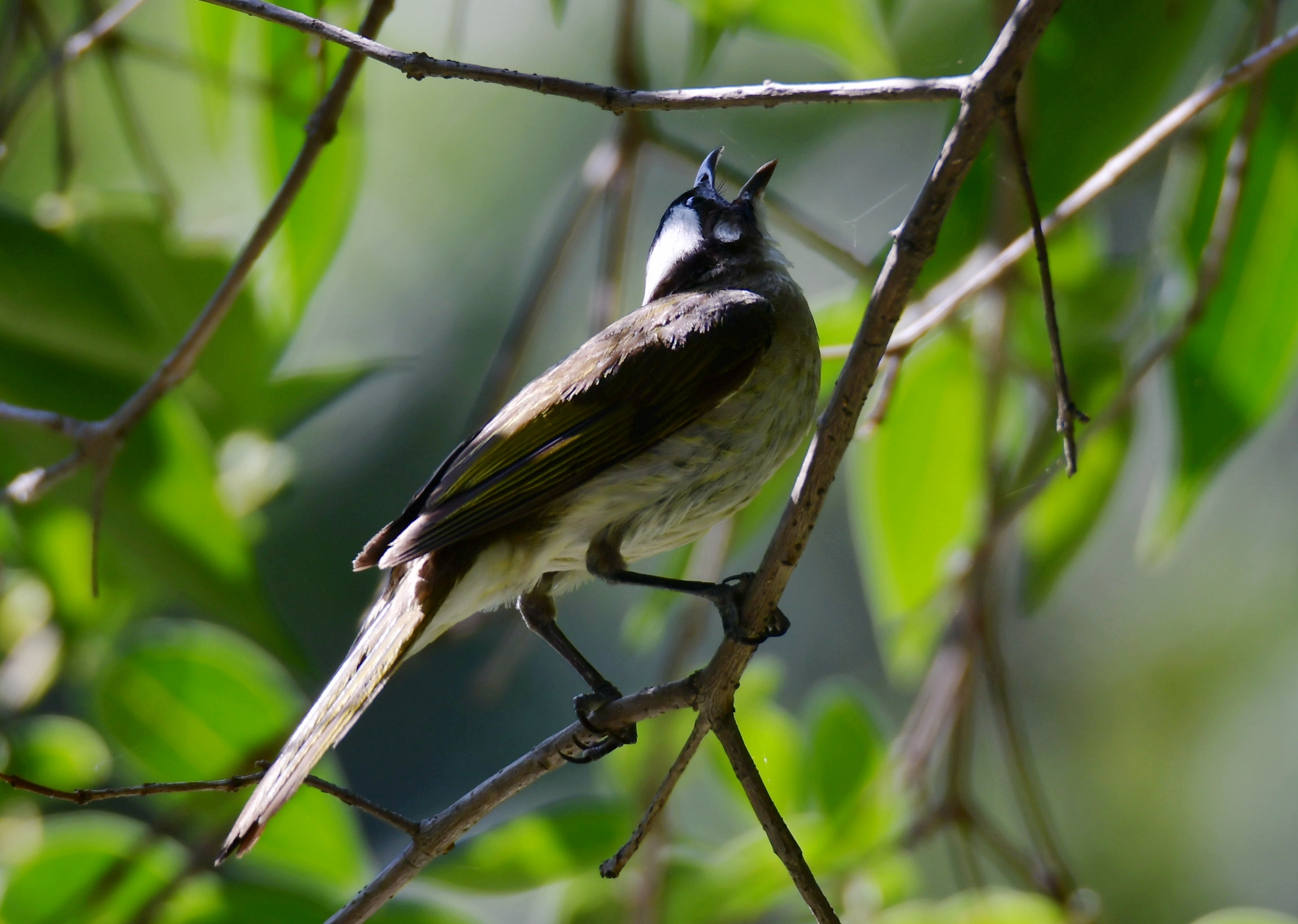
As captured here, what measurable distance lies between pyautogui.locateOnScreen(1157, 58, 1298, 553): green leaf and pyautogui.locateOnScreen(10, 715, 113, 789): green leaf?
8.19ft

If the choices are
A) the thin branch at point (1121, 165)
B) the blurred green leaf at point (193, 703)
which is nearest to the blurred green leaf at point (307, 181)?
the blurred green leaf at point (193, 703)

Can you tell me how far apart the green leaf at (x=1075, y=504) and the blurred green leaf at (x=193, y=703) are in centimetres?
189

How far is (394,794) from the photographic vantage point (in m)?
6.53

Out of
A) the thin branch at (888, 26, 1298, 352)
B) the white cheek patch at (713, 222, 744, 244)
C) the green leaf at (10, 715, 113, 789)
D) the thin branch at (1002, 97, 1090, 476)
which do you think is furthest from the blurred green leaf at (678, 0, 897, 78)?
the green leaf at (10, 715, 113, 789)

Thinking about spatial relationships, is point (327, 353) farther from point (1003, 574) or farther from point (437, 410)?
point (437, 410)

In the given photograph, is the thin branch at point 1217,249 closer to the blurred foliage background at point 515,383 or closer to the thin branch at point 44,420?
the blurred foliage background at point 515,383

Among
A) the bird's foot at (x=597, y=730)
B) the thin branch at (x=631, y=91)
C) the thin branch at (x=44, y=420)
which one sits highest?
the thin branch at (x=44, y=420)

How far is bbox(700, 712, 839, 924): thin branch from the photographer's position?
1.65 m

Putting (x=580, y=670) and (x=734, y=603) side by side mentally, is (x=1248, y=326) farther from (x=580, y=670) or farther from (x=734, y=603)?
(x=580, y=670)

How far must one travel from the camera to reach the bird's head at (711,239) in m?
3.00

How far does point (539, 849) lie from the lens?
266 cm

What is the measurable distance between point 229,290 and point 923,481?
1.84 m

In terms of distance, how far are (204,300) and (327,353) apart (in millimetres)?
1631

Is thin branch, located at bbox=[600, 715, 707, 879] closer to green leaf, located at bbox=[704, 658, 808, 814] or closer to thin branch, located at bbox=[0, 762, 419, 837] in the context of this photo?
thin branch, located at bbox=[0, 762, 419, 837]
